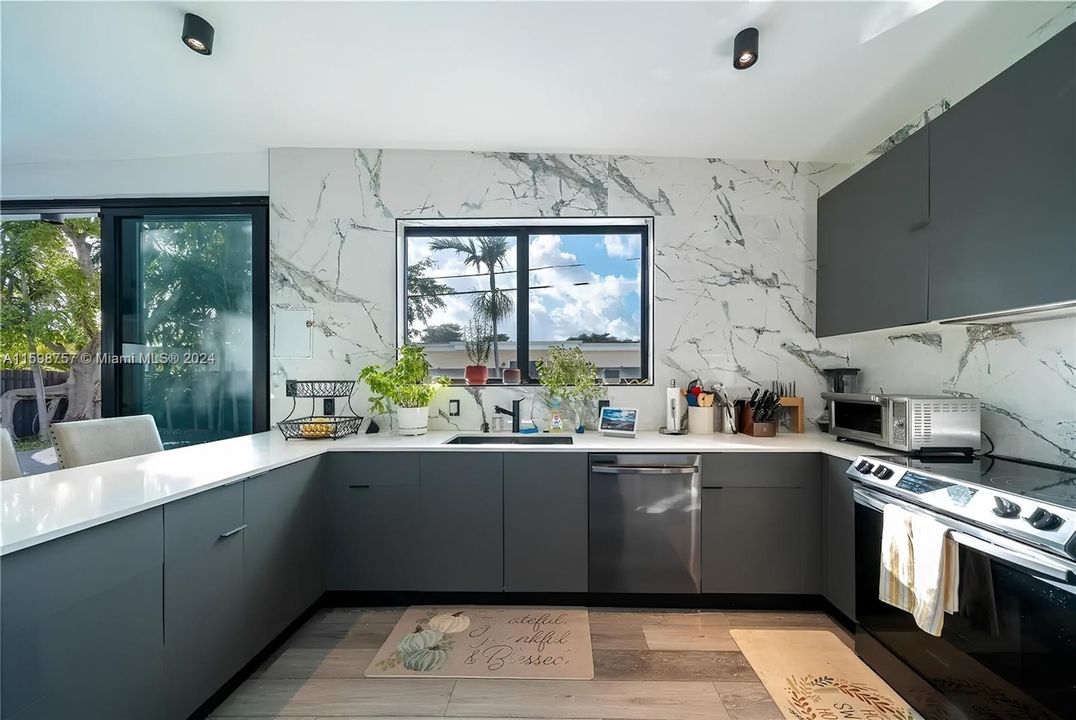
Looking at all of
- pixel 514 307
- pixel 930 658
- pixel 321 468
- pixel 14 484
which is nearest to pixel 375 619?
pixel 321 468

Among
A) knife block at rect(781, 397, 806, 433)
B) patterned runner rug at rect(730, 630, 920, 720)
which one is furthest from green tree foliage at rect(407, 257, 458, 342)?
patterned runner rug at rect(730, 630, 920, 720)

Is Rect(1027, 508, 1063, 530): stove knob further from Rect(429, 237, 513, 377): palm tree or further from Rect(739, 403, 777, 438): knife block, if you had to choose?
Rect(429, 237, 513, 377): palm tree

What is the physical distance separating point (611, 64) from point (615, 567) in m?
2.50

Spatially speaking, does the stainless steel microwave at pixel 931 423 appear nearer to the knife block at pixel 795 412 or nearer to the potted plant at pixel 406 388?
the knife block at pixel 795 412

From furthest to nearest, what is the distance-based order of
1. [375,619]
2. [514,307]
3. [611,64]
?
[514,307], [375,619], [611,64]

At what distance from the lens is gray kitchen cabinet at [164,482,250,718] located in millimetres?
1326

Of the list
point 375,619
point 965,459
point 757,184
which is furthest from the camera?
point 757,184

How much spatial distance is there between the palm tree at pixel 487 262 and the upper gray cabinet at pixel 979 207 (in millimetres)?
2123

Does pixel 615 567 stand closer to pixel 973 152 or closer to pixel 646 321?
pixel 646 321

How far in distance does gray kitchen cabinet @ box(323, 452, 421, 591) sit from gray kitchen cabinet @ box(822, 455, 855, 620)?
6.88 ft

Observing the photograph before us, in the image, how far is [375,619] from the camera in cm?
212

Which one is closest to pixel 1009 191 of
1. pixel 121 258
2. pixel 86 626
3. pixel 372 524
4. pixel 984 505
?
pixel 984 505

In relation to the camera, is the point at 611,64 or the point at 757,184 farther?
the point at 757,184

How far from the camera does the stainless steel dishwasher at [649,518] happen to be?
216 centimetres
